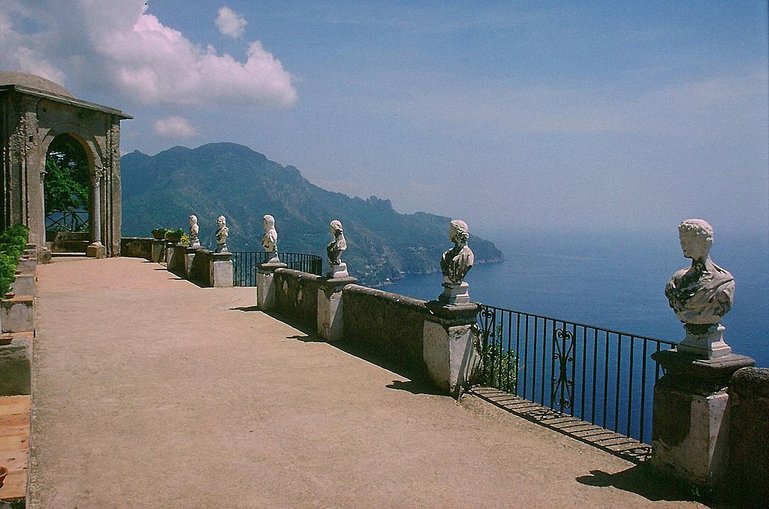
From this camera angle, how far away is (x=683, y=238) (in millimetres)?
4441

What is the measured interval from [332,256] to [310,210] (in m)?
174

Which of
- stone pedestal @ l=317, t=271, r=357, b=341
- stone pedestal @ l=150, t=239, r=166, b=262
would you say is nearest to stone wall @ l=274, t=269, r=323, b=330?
stone pedestal @ l=317, t=271, r=357, b=341

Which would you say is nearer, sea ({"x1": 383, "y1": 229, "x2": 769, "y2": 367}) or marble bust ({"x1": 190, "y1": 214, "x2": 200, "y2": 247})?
marble bust ({"x1": 190, "y1": 214, "x2": 200, "y2": 247})

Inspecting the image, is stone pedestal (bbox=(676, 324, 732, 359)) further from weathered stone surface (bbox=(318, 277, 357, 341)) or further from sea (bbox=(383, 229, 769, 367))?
sea (bbox=(383, 229, 769, 367))

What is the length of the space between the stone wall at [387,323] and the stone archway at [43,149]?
1918 centimetres

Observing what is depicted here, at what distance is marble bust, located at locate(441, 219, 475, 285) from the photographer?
269 inches

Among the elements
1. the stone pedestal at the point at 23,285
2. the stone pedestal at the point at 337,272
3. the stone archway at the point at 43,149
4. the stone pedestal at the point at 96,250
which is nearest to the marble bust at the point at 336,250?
the stone pedestal at the point at 337,272

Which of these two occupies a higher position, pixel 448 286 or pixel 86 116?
pixel 86 116

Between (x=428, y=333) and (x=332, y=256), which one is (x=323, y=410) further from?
(x=332, y=256)

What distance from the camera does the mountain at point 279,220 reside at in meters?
123

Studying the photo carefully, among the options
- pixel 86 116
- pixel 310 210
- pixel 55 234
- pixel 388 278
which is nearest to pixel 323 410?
pixel 86 116

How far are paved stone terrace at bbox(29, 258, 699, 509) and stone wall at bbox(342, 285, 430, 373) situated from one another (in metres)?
0.40

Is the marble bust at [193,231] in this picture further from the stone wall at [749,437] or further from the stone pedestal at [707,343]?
the stone wall at [749,437]

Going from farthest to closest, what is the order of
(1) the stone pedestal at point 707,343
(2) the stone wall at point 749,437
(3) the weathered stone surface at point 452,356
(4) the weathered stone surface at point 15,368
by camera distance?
1. (3) the weathered stone surface at point 452,356
2. (4) the weathered stone surface at point 15,368
3. (1) the stone pedestal at point 707,343
4. (2) the stone wall at point 749,437
